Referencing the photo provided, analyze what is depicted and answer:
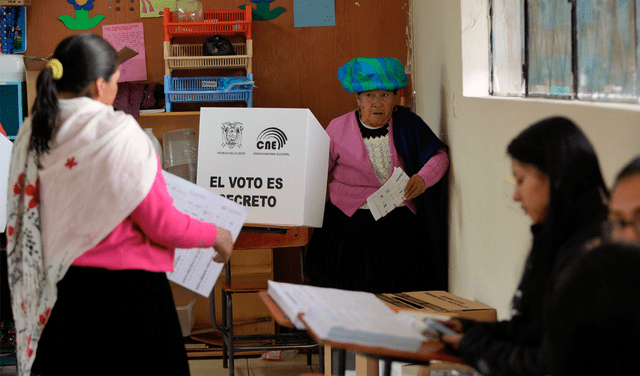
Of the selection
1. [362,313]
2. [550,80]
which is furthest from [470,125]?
[362,313]

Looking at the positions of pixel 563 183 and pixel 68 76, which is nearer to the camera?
pixel 563 183

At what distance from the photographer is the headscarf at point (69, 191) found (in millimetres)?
1427

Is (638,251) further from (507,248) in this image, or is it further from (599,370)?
(507,248)

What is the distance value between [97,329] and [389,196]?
1.49m

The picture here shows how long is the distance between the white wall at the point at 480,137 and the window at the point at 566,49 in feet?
0.32

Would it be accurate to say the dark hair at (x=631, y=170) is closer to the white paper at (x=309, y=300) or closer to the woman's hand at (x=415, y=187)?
the white paper at (x=309, y=300)

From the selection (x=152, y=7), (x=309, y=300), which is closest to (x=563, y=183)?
(x=309, y=300)

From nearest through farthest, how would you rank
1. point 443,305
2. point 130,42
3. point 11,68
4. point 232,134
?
Result: point 443,305 → point 232,134 → point 11,68 → point 130,42

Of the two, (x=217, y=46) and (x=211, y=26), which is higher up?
(x=211, y=26)

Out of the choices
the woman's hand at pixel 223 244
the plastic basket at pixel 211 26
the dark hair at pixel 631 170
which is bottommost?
the woman's hand at pixel 223 244

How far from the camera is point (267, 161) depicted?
2.68 metres

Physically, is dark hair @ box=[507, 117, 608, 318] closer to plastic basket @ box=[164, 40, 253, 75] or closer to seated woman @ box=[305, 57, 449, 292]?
seated woman @ box=[305, 57, 449, 292]

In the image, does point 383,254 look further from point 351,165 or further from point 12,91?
point 12,91

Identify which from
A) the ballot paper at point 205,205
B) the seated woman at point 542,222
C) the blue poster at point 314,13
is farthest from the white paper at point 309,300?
the blue poster at point 314,13
